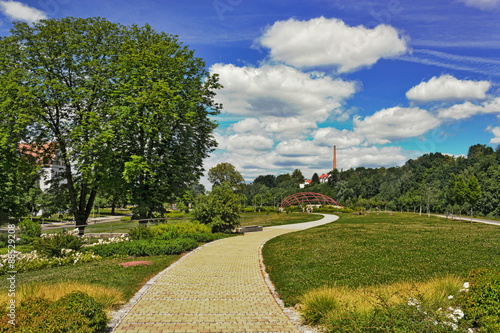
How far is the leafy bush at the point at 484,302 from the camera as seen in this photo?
623 cm

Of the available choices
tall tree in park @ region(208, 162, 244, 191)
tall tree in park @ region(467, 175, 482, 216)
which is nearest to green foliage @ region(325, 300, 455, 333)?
tall tree in park @ region(467, 175, 482, 216)

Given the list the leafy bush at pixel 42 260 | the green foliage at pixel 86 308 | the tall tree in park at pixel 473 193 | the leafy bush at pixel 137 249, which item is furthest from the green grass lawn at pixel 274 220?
the green foliage at pixel 86 308

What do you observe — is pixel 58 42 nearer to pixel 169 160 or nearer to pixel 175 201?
pixel 169 160

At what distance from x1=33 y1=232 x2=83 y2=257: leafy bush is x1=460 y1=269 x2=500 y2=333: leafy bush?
1679 cm

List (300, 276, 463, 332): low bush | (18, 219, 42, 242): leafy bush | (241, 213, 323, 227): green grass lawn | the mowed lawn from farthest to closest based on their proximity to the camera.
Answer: (241, 213, 323, 227): green grass lawn < (18, 219, 42, 242): leafy bush < the mowed lawn < (300, 276, 463, 332): low bush

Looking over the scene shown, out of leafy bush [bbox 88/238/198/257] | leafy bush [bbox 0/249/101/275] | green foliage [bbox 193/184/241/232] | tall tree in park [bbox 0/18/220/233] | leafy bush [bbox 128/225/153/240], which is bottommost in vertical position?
leafy bush [bbox 0/249/101/275]

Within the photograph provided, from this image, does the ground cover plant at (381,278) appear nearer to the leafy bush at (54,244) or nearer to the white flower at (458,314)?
the white flower at (458,314)

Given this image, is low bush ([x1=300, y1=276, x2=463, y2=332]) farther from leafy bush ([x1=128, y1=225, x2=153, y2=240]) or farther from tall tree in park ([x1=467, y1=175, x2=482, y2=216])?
tall tree in park ([x1=467, y1=175, x2=482, y2=216])

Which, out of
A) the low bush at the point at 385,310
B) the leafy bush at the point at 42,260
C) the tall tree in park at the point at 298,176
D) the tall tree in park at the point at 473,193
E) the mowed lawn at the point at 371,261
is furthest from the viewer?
the tall tree in park at the point at 298,176

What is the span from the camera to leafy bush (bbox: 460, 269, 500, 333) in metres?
6.23

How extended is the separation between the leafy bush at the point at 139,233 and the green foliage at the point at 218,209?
641 cm

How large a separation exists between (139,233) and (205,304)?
13748 mm

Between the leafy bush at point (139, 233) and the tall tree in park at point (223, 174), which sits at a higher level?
the tall tree in park at point (223, 174)

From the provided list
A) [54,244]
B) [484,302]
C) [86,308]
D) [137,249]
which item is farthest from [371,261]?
[54,244]
